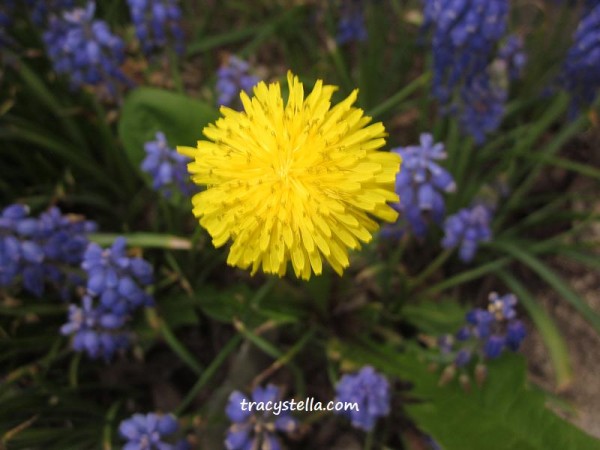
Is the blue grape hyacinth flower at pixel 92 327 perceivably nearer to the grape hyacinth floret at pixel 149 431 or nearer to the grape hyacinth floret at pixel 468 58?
the grape hyacinth floret at pixel 149 431

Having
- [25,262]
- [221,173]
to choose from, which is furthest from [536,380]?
[25,262]

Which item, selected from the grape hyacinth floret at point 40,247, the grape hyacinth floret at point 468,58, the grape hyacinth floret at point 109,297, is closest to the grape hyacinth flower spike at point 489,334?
the grape hyacinth floret at point 468,58

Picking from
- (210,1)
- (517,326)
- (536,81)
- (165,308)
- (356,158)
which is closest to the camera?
(356,158)

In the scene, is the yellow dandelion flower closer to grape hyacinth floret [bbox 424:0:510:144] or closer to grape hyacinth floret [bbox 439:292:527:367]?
grape hyacinth floret [bbox 439:292:527:367]

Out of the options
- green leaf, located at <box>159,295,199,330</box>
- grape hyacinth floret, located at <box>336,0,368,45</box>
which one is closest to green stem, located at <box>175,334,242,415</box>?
green leaf, located at <box>159,295,199,330</box>

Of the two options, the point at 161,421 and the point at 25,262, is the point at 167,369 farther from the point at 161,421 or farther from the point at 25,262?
the point at 25,262

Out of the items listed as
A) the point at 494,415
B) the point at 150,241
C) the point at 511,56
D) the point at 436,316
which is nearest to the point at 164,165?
the point at 150,241
